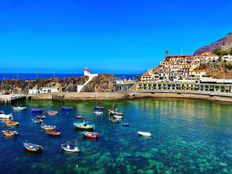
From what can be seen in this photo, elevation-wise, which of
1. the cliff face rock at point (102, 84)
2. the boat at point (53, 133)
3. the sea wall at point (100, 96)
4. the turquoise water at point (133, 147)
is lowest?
the turquoise water at point (133, 147)

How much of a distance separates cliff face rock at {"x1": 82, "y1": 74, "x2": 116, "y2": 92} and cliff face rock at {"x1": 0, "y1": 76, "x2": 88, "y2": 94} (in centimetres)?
773

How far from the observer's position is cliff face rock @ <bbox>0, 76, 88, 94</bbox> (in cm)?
13425

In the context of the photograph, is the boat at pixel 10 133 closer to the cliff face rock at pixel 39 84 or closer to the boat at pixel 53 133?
the boat at pixel 53 133

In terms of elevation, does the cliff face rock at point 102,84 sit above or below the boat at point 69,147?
above

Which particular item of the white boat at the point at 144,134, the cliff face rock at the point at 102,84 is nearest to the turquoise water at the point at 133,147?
the white boat at the point at 144,134

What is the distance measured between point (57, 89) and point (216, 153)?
10374 centimetres

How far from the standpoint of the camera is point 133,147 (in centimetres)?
5134

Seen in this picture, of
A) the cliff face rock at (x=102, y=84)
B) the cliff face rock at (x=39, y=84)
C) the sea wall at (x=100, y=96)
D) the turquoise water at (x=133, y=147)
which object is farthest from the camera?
the cliff face rock at (x=102, y=84)

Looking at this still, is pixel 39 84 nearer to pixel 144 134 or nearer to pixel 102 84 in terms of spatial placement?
pixel 102 84

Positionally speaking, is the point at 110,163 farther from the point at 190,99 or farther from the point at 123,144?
the point at 190,99

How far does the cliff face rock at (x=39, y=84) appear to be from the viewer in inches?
5285

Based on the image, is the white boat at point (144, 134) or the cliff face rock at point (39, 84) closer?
the white boat at point (144, 134)

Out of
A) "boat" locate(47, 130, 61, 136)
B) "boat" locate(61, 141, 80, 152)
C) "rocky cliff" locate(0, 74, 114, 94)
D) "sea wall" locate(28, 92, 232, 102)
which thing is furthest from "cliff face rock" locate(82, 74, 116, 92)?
"boat" locate(61, 141, 80, 152)

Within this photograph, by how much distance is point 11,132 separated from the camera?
57938 mm
